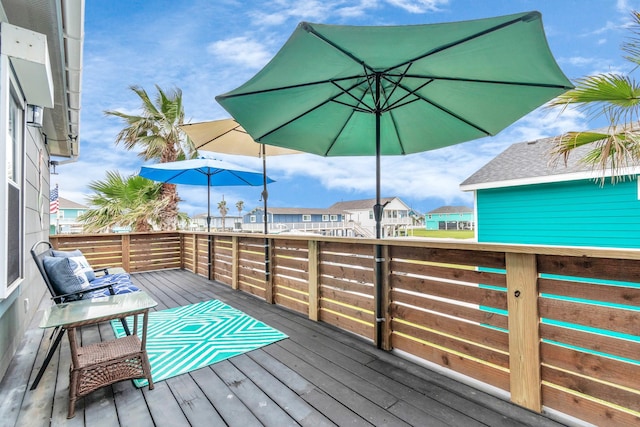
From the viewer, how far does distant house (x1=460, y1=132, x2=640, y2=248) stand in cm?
436

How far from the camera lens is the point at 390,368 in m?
2.29

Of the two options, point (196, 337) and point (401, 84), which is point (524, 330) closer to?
point (401, 84)

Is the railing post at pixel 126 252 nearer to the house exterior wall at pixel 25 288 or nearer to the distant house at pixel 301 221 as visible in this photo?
the house exterior wall at pixel 25 288

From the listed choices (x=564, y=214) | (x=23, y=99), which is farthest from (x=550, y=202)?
(x=23, y=99)

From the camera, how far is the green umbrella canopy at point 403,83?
1720 millimetres

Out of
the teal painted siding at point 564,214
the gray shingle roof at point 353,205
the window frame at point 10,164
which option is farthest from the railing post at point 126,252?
the gray shingle roof at point 353,205

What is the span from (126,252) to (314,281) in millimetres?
5008

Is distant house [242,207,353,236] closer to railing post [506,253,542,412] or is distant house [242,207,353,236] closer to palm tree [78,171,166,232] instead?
palm tree [78,171,166,232]

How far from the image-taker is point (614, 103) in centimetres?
253

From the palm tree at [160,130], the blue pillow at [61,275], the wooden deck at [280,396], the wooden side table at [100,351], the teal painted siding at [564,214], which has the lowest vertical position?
the wooden deck at [280,396]

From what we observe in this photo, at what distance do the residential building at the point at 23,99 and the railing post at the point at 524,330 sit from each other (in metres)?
3.17

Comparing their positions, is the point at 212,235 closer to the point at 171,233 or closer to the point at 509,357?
the point at 171,233

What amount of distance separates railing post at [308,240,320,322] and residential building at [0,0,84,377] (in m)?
2.36

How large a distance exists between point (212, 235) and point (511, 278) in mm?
4794
